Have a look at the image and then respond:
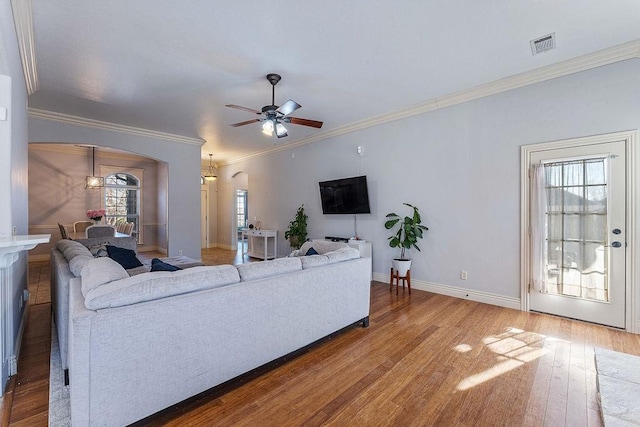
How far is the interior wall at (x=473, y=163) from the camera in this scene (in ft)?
10.3

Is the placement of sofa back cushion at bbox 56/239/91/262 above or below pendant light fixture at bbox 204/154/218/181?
below

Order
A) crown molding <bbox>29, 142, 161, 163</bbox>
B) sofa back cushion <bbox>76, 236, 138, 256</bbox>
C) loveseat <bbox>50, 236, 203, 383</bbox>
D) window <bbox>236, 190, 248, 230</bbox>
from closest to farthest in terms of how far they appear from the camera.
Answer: loveseat <bbox>50, 236, 203, 383</bbox> < sofa back cushion <bbox>76, 236, 138, 256</bbox> < crown molding <bbox>29, 142, 161, 163</bbox> < window <bbox>236, 190, 248, 230</bbox>

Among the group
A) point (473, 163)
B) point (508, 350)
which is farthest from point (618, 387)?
point (473, 163)

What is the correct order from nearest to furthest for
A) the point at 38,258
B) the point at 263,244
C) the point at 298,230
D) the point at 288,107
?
1. the point at 288,107
2. the point at 298,230
3. the point at 38,258
4. the point at 263,244

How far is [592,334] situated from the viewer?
2.87 m

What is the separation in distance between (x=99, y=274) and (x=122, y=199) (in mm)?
7798

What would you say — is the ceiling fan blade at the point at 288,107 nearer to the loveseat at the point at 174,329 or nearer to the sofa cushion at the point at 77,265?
the loveseat at the point at 174,329

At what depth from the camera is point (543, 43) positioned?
2.84 m

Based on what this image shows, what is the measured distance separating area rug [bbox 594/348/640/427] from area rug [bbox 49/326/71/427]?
125 inches

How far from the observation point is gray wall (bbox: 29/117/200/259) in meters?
5.39

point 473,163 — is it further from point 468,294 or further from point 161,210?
point 161,210

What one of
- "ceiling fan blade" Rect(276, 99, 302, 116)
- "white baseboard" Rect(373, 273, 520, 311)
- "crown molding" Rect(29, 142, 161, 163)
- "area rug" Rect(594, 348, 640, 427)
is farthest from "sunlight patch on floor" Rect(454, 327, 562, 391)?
"crown molding" Rect(29, 142, 161, 163)

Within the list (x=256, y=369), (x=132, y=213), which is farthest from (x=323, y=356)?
(x=132, y=213)

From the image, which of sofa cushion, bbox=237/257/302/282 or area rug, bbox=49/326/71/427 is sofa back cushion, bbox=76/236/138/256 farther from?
sofa cushion, bbox=237/257/302/282
